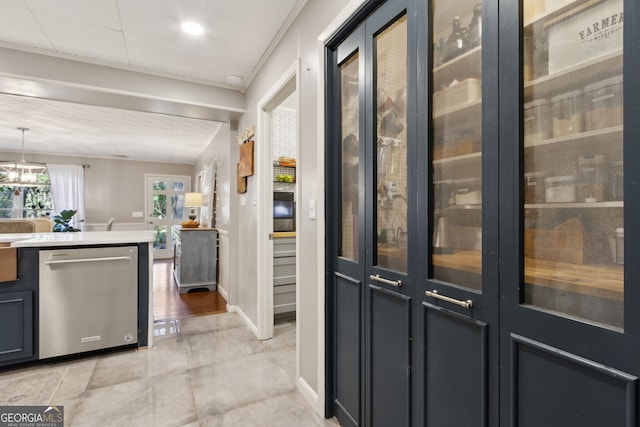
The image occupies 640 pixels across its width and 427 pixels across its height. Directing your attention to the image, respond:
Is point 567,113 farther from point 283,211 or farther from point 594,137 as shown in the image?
point 283,211

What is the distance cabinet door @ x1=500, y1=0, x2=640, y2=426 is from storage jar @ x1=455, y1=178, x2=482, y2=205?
0.11 meters

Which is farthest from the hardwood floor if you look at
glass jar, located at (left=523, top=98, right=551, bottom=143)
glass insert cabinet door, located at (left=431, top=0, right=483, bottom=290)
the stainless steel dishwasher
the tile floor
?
glass jar, located at (left=523, top=98, right=551, bottom=143)

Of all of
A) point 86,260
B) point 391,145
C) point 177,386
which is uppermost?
point 391,145

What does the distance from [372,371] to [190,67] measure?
3.03 meters

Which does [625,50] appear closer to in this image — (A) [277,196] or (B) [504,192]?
(B) [504,192]

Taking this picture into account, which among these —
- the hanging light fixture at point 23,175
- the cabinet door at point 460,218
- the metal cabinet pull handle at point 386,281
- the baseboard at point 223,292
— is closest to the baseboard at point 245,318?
the baseboard at point 223,292

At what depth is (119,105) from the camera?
3.29m

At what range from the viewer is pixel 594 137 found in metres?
0.75

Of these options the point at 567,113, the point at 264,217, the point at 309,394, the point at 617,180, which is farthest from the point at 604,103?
the point at 264,217

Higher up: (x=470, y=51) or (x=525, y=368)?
(x=470, y=51)

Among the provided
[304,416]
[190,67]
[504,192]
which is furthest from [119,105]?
[504,192]

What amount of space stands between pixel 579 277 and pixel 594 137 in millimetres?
338

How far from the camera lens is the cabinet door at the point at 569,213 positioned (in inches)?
26.8

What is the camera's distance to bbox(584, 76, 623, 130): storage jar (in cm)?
70
